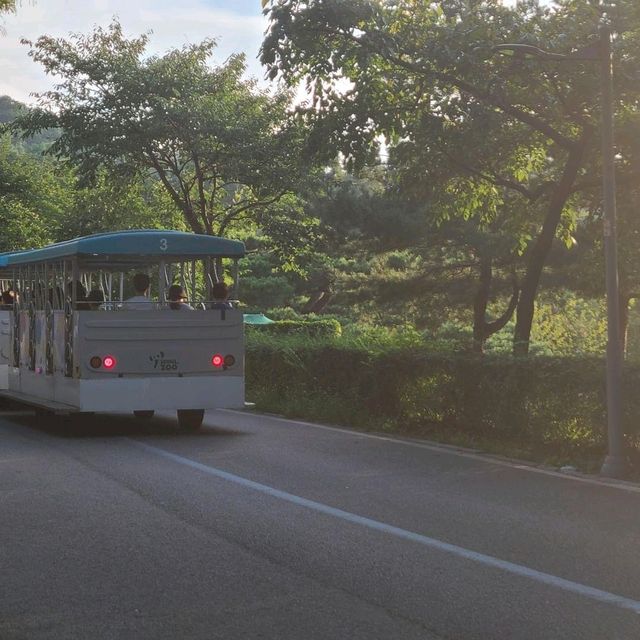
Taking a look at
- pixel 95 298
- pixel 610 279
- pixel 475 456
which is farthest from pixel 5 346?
pixel 610 279

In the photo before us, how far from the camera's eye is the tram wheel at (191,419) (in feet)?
50.5

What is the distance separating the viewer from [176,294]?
50.9 ft

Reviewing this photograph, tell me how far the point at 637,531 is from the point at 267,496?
126 inches

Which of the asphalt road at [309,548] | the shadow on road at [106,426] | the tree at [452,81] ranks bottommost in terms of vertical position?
the asphalt road at [309,548]

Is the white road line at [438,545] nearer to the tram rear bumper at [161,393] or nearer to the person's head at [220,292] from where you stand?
the tram rear bumper at [161,393]

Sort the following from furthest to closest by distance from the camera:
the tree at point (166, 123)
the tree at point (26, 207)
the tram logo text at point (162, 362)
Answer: the tree at point (26, 207)
the tree at point (166, 123)
the tram logo text at point (162, 362)

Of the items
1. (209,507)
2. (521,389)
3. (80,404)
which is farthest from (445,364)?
(209,507)

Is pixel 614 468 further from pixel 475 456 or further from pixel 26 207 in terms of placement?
pixel 26 207

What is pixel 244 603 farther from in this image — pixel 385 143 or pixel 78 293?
pixel 385 143

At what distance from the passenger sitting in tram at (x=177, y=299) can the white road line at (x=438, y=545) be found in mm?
3965

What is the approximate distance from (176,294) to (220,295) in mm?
632

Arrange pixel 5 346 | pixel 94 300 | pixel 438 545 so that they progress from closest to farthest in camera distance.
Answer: pixel 438 545 < pixel 94 300 < pixel 5 346

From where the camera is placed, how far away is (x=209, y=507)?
29.5ft

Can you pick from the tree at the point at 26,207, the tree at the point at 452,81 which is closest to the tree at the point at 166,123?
the tree at the point at 452,81
